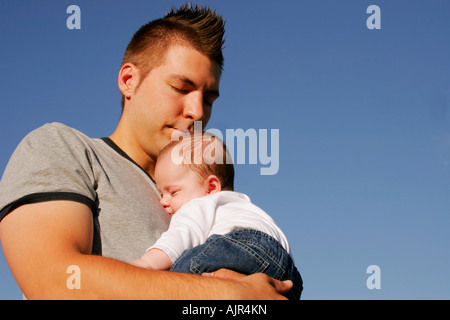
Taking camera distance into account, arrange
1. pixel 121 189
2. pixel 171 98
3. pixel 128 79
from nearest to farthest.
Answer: pixel 121 189
pixel 171 98
pixel 128 79

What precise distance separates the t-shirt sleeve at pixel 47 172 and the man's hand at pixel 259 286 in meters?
0.81

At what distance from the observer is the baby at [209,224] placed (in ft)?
7.59

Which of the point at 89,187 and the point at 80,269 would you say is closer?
the point at 80,269

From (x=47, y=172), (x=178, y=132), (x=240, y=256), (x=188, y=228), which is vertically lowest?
(x=240, y=256)

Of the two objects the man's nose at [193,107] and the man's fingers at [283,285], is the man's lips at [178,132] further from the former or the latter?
the man's fingers at [283,285]

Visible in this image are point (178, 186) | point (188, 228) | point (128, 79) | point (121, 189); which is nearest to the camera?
point (188, 228)

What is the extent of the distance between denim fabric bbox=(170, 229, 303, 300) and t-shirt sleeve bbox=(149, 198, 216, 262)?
0.06m

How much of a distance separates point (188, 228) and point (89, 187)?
59 cm

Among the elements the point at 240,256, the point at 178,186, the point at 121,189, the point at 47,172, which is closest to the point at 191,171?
the point at 178,186

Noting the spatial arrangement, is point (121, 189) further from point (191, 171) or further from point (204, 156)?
point (204, 156)

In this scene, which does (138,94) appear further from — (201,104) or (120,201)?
(120,201)

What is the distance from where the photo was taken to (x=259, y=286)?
6.67 feet

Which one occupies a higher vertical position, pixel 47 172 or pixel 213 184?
pixel 47 172

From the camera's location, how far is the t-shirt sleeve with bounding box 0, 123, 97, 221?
2.22 metres
